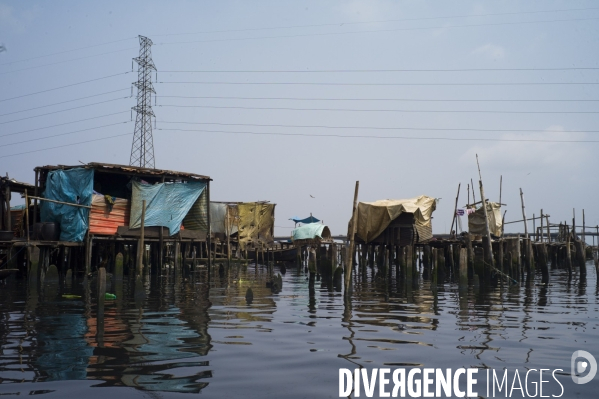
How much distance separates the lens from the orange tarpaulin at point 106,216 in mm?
22953

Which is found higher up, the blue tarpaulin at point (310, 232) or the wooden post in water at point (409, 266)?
the blue tarpaulin at point (310, 232)

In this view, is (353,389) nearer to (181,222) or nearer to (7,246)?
(7,246)

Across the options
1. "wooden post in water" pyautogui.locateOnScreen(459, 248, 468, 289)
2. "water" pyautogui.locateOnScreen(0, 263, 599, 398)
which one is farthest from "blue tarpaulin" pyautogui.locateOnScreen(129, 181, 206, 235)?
"wooden post in water" pyautogui.locateOnScreen(459, 248, 468, 289)

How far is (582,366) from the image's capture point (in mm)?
7168

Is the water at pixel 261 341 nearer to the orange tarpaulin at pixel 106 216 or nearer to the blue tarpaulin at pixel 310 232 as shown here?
the orange tarpaulin at pixel 106 216

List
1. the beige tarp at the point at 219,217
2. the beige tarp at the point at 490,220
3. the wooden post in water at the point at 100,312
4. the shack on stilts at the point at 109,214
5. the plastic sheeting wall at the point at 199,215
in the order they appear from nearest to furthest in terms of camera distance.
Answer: the wooden post in water at the point at 100,312 < the shack on stilts at the point at 109,214 < the plastic sheeting wall at the point at 199,215 < the beige tarp at the point at 490,220 < the beige tarp at the point at 219,217

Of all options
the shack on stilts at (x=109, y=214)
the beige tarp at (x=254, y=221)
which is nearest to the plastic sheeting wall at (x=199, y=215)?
the shack on stilts at (x=109, y=214)

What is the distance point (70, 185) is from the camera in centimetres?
2336

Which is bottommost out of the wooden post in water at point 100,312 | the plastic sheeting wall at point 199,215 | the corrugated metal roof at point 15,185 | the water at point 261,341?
the water at point 261,341

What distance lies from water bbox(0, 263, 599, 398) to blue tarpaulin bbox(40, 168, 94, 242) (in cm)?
764

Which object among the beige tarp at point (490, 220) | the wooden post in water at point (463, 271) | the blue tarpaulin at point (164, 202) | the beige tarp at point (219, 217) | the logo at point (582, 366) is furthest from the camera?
the beige tarp at point (219, 217)

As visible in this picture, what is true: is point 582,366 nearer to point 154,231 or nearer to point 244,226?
point 154,231

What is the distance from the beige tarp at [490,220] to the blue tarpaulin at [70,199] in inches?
696

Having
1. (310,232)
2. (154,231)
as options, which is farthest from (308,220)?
(154,231)
